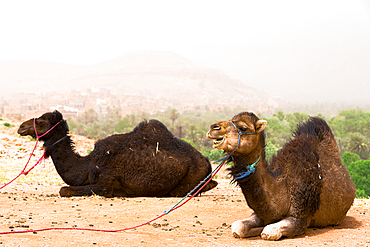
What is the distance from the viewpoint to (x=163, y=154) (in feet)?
30.9

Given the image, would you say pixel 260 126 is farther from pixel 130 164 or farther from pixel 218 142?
pixel 130 164

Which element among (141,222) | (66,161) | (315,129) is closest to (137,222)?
(141,222)

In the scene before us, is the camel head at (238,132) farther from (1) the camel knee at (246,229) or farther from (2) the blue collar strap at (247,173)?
(1) the camel knee at (246,229)

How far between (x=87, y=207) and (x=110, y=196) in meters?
1.61

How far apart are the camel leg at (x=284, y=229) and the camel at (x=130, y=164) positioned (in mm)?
4430

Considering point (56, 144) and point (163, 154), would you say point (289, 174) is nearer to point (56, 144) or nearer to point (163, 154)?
point (163, 154)

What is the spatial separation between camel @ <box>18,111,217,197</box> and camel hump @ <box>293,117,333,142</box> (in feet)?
12.0

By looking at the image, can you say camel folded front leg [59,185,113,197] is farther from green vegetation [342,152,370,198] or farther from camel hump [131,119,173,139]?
green vegetation [342,152,370,198]

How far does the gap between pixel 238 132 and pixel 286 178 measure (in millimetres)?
1322

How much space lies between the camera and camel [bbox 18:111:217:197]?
924 cm

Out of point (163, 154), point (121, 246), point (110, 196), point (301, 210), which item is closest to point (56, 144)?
point (110, 196)

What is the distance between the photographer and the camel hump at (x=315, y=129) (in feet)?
21.4

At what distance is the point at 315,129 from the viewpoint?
6.55 metres

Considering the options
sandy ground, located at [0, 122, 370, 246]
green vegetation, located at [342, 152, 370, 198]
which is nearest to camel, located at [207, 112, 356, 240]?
sandy ground, located at [0, 122, 370, 246]
